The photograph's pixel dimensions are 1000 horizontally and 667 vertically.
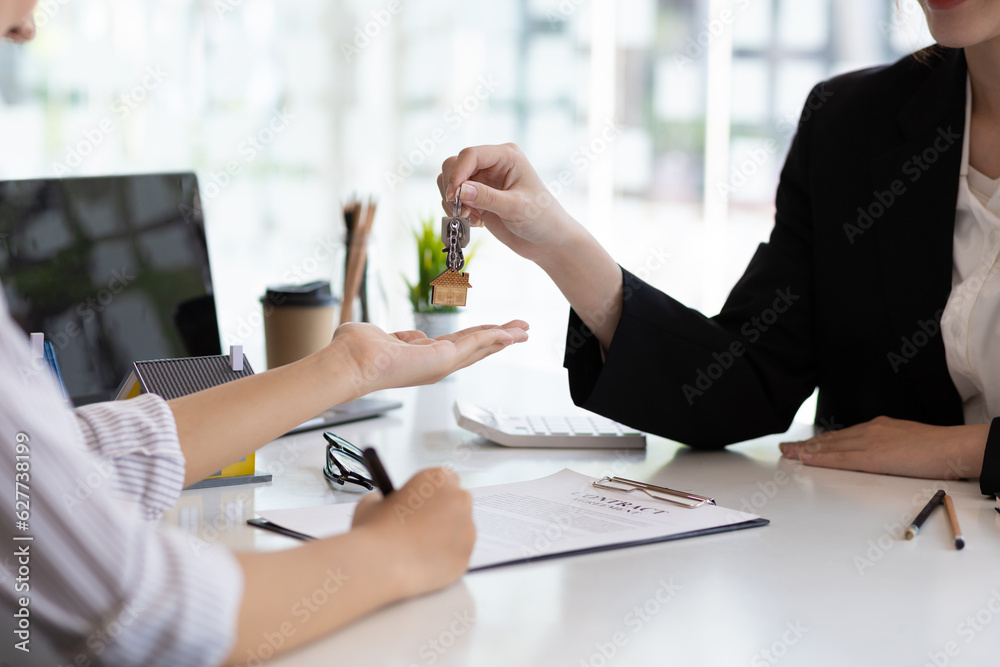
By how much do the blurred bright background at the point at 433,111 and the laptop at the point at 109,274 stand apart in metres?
1.80

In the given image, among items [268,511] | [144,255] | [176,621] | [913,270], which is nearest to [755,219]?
[913,270]

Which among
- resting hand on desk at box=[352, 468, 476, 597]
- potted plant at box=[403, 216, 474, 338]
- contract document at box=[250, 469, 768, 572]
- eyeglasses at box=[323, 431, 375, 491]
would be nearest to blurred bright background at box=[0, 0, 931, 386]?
potted plant at box=[403, 216, 474, 338]

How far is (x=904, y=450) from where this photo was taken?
1206 mm

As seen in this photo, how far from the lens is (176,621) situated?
0.57m

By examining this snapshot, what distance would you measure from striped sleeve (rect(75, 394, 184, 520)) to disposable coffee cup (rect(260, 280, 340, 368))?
0.82 metres

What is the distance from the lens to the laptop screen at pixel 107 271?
1402mm

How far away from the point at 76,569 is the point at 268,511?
1.40 ft

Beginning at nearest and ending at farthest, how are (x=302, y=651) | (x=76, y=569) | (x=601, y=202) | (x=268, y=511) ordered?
(x=76, y=569)
(x=302, y=651)
(x=268, y=511)
(x=601, y=202)

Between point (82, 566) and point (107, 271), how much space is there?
1.02 metres

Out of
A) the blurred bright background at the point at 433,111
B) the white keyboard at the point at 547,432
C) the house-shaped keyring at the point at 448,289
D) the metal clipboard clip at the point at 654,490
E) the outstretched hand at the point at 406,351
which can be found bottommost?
the white keyboard at the point at 547,432

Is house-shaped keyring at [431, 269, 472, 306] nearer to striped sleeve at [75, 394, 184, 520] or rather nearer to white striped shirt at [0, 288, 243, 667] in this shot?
striped sleeve at [75, 394, 184, 520]

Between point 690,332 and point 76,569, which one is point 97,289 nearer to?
point 690,332

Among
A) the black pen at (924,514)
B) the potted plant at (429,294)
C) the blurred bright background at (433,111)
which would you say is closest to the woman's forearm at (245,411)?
the black pen at (924,514)

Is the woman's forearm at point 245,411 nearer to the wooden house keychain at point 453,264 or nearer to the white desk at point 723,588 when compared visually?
the white desk at point 723,588
